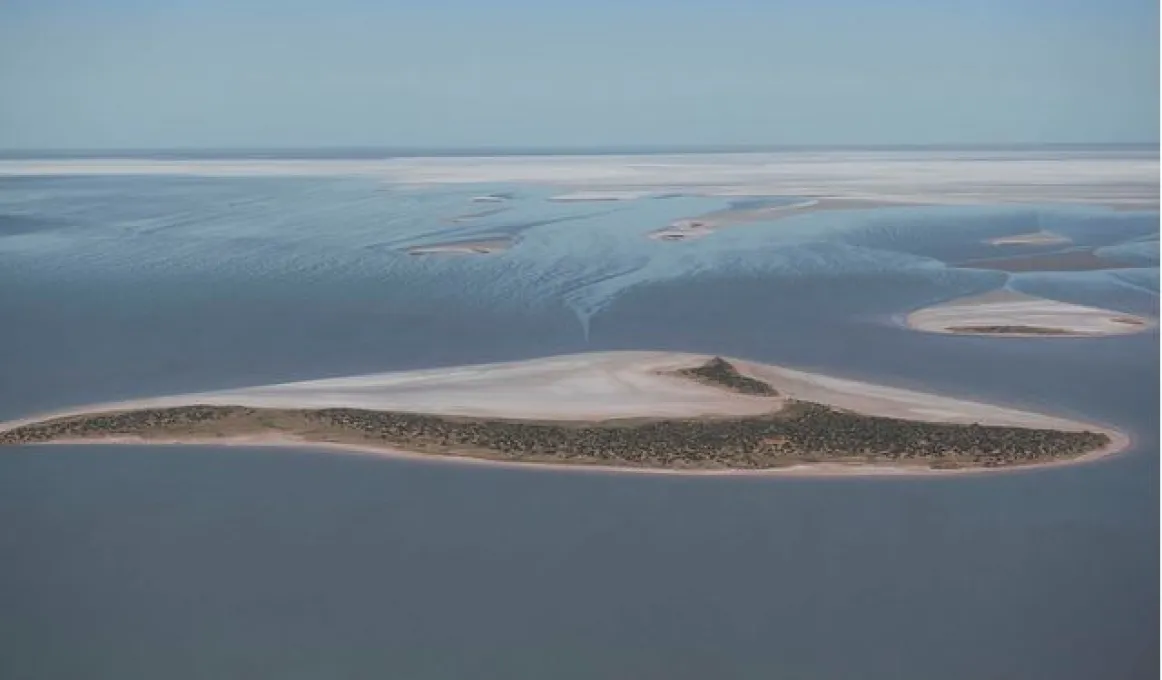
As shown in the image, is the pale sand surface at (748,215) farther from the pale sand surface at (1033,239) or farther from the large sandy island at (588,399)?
the large sandy island at (588,399)

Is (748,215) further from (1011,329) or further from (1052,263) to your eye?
(1011,329)

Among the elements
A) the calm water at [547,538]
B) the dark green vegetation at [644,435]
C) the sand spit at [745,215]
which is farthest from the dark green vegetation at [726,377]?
the sand spit at [745,215]

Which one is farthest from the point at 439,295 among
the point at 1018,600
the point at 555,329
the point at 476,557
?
the point at 1018,600

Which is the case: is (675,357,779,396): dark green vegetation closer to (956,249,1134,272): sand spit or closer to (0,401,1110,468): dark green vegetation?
(0,401,1110,468): dark green vegetation

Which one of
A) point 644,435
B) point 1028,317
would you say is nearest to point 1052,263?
point 1028,317

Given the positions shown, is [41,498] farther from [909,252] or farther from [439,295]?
[909,252]
